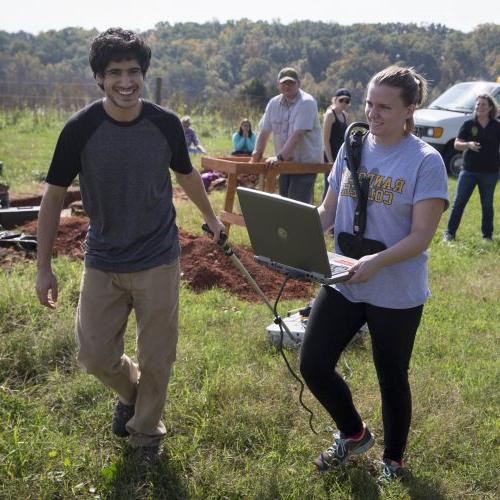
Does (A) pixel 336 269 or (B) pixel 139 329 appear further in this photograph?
(B) pixel 139 329

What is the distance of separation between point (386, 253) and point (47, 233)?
5.07 feet

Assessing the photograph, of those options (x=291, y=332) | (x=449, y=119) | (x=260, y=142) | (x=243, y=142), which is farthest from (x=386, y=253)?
(x=449, y=119)

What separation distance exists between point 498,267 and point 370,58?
8290cm

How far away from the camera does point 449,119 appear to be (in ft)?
51.8

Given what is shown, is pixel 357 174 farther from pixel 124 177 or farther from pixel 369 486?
pixel 369 486

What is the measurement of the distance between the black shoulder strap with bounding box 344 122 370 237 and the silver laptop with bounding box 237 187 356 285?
168mm

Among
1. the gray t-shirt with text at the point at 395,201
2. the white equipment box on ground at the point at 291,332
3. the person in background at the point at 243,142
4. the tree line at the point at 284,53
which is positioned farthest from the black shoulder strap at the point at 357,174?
the tree line at the point at 284,53

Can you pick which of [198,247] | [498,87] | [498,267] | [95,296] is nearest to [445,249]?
[498,267]

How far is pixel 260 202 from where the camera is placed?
309 cm

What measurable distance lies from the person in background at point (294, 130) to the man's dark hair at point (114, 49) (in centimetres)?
401

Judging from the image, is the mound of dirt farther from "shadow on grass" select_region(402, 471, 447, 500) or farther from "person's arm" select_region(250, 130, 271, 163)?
"shadow on grass" select_region(402, 471, 447, 500)

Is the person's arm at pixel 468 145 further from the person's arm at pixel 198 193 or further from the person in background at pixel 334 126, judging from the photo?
the person's arm at pixel 198 193

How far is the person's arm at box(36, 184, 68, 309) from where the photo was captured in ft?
10.6

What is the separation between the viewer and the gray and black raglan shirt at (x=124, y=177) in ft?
10.2
